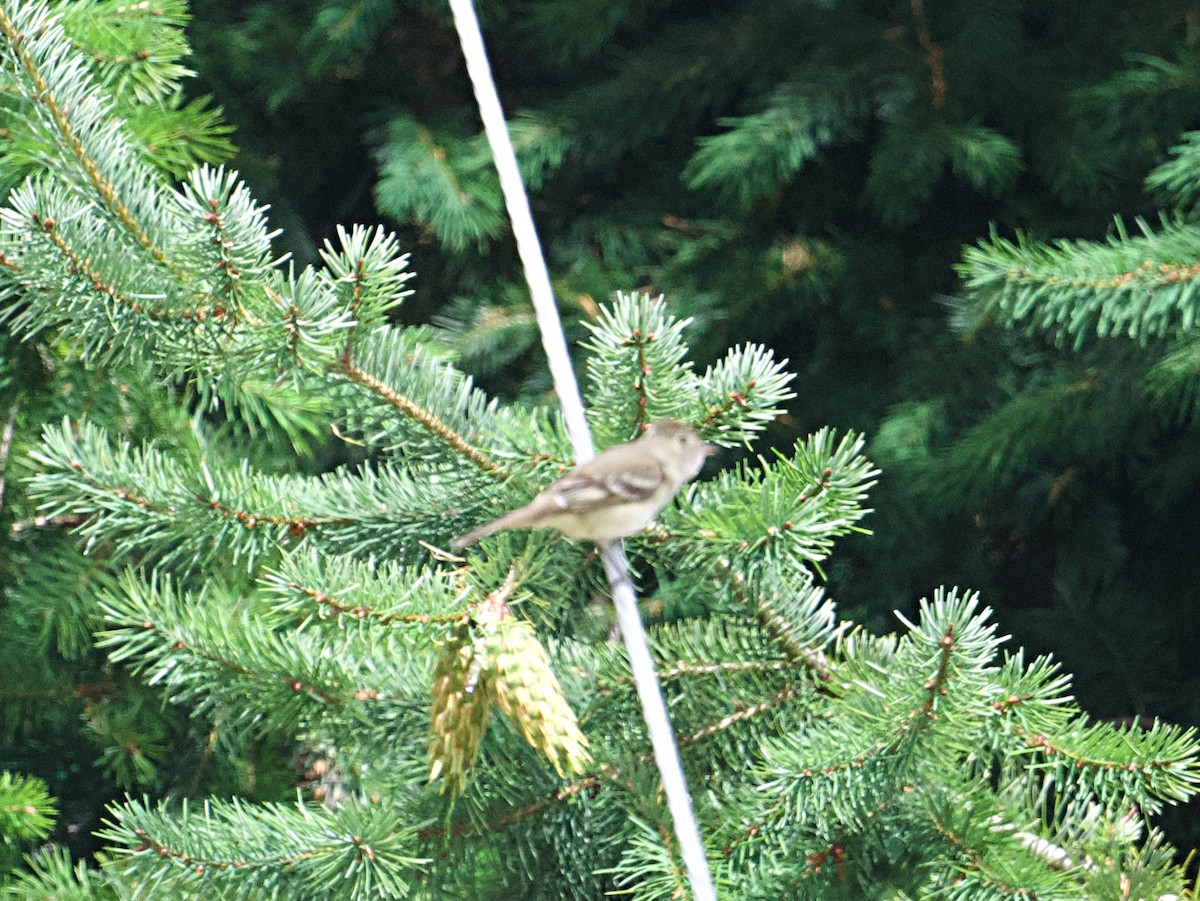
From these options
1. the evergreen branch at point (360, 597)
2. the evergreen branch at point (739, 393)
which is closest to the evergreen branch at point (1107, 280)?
the evergreen branch at point (739, 393)

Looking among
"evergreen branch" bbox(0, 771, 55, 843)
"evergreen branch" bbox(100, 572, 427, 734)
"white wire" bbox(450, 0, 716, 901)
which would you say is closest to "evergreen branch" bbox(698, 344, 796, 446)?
"white wire" bbox(450, 0, 716, 901)

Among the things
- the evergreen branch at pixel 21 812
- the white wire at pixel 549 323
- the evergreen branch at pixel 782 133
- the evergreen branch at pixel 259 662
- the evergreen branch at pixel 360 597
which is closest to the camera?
the white wire at pixel 549 323

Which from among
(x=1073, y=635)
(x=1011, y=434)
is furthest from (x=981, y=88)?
(x=1073, y=635)

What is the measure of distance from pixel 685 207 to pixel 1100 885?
5.06 ft

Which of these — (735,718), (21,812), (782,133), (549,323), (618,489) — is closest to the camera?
(549,323)

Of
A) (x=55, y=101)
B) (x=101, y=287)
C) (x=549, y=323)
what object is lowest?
(x=549, y=323)

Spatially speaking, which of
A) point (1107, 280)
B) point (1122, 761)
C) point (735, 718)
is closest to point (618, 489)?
point (735, 718)

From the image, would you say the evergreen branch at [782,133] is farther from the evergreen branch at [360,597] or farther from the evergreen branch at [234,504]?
the evergreen branch at [360,597]

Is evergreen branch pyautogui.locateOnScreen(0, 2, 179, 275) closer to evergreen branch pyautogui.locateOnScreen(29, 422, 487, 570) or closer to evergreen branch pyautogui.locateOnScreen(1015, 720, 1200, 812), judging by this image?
evergreen branch pyautogui.locateOnScreen(29, 422, 487, 570)

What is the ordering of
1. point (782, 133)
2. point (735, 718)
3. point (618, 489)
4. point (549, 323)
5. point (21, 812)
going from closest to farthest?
point (549, 323)
point (618, 489)
point (735, 718)
point (21, 812)
point (782, 133)

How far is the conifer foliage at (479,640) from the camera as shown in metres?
0.82

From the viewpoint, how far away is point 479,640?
748 mm

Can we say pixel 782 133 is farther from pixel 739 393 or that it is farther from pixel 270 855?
pixel 270 855

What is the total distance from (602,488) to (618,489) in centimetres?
1
